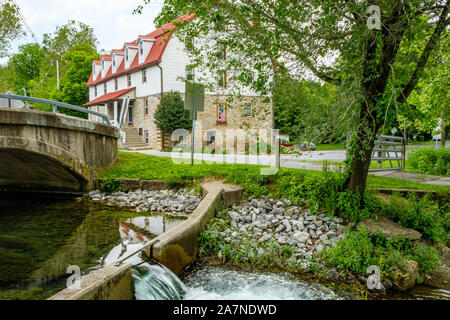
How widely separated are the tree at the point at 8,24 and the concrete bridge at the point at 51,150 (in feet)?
74.3

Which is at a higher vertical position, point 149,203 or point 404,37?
point 404,37

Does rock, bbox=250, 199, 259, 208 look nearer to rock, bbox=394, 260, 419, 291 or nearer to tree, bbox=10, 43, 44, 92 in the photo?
rock, bbox=394, 260, 419, 291

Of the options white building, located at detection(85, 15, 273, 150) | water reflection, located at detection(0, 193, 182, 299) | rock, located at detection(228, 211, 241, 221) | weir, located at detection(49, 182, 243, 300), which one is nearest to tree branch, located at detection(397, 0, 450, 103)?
rock, located at detection(228, 211, 241, 221)

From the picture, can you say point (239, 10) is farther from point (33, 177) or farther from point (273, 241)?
point (33, 177)

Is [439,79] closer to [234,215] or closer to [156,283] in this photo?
[234,215]

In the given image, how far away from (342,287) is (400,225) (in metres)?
2.35

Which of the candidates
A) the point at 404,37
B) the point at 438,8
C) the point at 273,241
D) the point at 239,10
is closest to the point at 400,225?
the point at 273,241

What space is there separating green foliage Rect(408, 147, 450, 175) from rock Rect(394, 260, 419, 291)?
8.50 m

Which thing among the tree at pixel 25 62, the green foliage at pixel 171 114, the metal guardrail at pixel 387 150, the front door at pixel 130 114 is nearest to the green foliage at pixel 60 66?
the tree at pixel 25 62

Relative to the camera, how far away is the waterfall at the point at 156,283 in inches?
163

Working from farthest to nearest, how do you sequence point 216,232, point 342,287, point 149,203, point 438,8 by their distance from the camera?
point 149,203, point 216,232, point 438,8, point 342,287

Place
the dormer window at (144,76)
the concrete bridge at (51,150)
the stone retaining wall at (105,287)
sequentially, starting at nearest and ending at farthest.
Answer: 1. the stone retaining wall at (105,287)
2. the concrete bridge at (51,150)
3. the dormer window at (144,76)

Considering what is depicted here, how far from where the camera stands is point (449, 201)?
24.5 ft

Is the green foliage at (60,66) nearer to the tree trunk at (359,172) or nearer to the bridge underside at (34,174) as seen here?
the bridge underside at (34,174)
